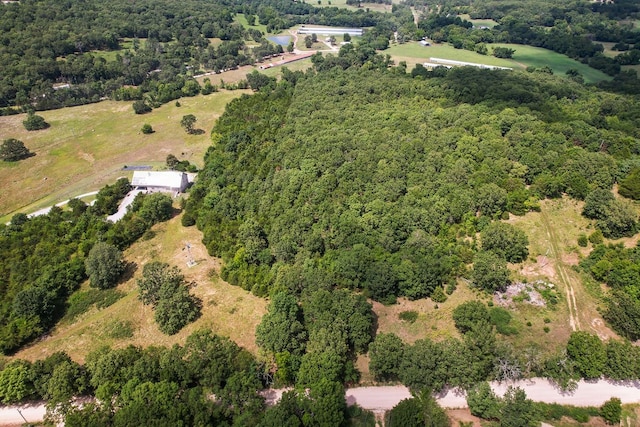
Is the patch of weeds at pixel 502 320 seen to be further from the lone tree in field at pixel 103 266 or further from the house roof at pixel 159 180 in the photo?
the house roof at pixel 159 180

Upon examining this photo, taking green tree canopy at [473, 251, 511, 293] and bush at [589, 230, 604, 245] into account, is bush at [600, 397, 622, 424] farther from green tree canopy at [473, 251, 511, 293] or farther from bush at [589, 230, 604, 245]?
bush at [589, 230, 604, 245]

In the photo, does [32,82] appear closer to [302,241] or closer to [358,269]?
[302,241]

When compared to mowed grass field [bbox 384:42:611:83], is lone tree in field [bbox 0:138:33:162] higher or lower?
lower

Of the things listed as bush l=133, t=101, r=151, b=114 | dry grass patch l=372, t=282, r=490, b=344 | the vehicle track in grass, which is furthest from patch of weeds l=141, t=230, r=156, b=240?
bush l=133, t=101, r=151, b=114

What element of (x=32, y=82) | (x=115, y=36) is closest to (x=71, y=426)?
(x=32, y=82)

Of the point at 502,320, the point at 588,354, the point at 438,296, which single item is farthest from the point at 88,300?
the point at 588,354

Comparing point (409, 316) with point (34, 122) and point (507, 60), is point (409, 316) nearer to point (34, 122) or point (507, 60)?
point (34, 122)

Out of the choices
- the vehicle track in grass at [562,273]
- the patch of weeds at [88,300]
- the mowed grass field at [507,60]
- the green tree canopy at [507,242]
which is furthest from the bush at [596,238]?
the mowed grass field at [507,60]
